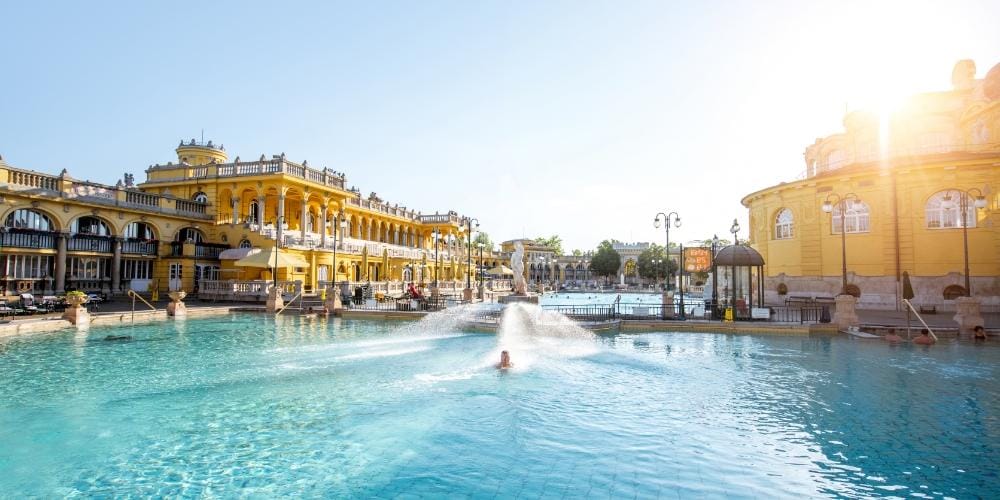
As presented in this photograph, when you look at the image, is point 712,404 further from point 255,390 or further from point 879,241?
point 879,241

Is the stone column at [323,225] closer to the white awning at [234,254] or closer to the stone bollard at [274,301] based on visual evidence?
the white awning at [234,254]

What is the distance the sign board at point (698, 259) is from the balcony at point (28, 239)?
38.3 meters

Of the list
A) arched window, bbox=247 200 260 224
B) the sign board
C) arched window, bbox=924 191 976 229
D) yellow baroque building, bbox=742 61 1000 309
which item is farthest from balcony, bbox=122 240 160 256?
arched window, bbox=924 191 976 229

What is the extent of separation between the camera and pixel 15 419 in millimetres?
9789

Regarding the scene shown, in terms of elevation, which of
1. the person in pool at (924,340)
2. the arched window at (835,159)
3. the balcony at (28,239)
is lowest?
the person in pool at (924,340)

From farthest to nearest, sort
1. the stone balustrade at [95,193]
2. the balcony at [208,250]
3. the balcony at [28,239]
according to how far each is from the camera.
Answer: the balcony at [208,250], the stone balustrade at [95,193], the balcony at [28,239]

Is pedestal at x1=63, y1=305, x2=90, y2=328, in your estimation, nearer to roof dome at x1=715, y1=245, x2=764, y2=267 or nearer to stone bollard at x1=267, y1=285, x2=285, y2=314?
stone bollard at x1=267, y1=285, x2=285, y2=314

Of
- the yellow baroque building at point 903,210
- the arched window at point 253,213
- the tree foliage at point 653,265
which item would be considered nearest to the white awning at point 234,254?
the arched window at point 253,213

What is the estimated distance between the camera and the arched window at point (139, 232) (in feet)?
114

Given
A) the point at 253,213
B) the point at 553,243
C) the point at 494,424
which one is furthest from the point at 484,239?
the point at 494,424

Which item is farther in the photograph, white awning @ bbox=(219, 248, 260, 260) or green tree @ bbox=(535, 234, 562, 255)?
green tree @ bbox=(535, 234, 562, 255)

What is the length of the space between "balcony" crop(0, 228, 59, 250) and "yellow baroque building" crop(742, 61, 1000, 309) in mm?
42364

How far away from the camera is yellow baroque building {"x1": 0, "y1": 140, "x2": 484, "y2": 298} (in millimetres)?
29875

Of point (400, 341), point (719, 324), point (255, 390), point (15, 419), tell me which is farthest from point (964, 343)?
point (15, 419)
